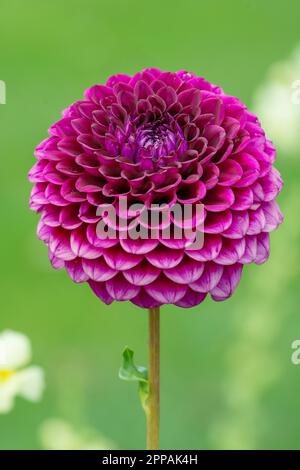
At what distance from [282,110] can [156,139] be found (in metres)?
0.51

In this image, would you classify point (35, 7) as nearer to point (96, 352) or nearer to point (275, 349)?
point (96, 352)

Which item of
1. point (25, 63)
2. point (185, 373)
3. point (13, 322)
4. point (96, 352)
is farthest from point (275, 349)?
point (25, 63)

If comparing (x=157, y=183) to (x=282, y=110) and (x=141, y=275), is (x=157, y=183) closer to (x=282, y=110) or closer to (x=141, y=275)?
(x=141, y=275)

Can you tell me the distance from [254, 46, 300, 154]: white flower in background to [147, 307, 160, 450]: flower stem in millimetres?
559

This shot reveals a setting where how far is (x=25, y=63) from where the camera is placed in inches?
74.7

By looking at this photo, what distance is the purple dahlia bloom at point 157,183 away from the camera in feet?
2.19

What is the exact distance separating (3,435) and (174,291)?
737 millimetres

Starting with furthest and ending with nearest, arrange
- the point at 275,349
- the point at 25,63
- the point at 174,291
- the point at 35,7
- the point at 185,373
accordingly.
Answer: the point at 35,7 < the point at 25,63 < the point at 185,373 < the point at 275,349 < the point at 174,291

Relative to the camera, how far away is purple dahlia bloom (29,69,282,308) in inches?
26.3

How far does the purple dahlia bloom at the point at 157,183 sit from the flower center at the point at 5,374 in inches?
11.0

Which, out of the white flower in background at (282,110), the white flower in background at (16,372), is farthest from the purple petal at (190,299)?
the white flower in background at (282,110)

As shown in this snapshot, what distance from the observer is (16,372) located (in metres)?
0.94

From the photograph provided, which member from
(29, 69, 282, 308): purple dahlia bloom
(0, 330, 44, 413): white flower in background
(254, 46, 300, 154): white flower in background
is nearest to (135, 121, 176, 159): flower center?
(29, 69, 282, 308): purple dahlia bloom
